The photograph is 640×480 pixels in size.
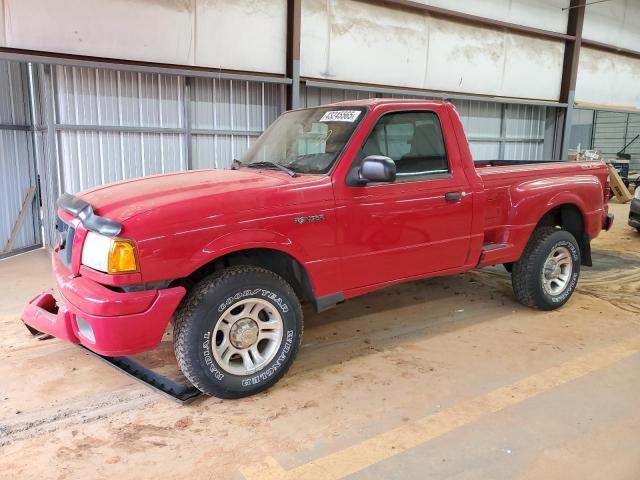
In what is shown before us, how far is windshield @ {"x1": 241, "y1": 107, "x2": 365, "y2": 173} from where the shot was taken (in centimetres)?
372

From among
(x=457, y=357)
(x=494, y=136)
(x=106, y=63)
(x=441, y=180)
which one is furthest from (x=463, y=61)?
(x=457, y=357)

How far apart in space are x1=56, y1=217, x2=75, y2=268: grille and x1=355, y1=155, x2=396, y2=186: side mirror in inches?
77.2

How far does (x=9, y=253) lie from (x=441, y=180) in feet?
21.0

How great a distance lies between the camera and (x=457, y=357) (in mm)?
4020

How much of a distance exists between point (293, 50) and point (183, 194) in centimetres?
617

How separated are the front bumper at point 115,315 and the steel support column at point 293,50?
640 cm

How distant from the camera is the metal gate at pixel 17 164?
7320 mm

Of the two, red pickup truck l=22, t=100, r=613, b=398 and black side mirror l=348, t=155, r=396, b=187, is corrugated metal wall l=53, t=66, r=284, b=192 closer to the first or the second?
red pickup truck l=22, t=100, r=613, b=398

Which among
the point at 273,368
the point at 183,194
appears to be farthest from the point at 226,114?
the point at 273,368

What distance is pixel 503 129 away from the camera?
12703mm

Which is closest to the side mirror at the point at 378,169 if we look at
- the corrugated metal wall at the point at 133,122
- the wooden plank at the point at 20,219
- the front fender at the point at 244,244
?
the front fender at the point at 244,244

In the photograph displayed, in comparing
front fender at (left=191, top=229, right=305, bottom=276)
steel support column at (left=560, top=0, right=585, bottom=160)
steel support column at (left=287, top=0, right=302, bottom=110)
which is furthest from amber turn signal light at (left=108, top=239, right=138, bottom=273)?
steel support column at (left=560, top=0, right=585, bottom=160)

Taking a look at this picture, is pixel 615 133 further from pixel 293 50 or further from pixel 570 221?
pixel 570 221

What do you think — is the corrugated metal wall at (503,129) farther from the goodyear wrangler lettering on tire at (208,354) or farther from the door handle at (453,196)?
the goodyear wrangler lettering on tire at (208,354)
